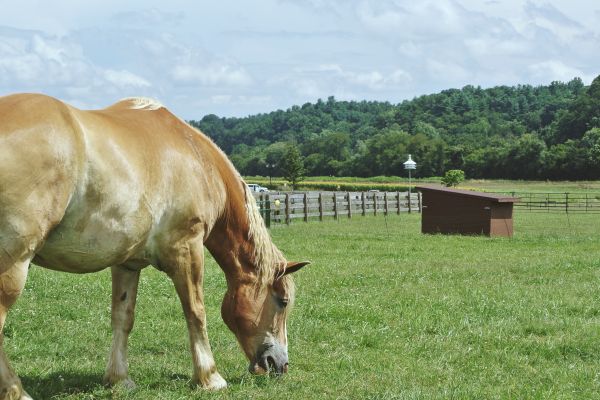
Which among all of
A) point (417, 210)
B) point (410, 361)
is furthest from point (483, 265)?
point (417, 210)

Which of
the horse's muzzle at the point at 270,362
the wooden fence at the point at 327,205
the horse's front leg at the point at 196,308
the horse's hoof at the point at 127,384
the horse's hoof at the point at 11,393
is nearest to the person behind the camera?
the horse's hoof at the point at 11,393

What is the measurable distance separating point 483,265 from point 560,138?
95.6 metres

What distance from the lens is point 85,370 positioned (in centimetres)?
611

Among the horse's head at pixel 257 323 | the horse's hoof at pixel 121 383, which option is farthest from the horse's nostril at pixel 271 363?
the horse's hoof at pixel 121 383

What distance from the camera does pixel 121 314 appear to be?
18.8ft

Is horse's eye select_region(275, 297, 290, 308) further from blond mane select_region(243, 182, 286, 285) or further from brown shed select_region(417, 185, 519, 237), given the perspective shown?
brown shed select_region(417, 185, 519, 237)

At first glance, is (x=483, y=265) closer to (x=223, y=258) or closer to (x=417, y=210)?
(x=223, y=258)

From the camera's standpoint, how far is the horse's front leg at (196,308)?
542cm

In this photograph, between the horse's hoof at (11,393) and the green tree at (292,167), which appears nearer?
the horse's hoof at (11,393)

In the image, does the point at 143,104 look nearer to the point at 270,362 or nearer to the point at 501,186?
the point at 270,362

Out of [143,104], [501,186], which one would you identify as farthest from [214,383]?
[501,186]

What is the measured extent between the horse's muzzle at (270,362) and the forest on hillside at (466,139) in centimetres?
8120

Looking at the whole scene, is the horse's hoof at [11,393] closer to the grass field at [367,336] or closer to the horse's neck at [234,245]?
the grass field at [367,336]

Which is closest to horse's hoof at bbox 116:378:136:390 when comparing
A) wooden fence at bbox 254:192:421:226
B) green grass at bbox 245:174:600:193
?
wooden fence at bbox 254:192:421:226
